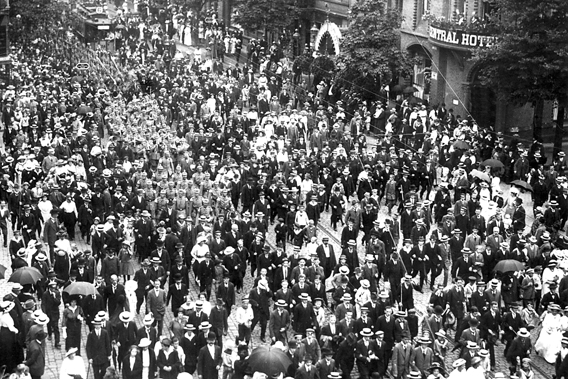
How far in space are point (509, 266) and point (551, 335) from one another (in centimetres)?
216

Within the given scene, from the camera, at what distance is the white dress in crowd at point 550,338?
20359 millimetres

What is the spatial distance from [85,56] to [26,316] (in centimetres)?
3578

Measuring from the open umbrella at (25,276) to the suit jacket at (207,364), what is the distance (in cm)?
423

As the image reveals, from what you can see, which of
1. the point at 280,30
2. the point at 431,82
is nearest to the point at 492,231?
the point at 431,82

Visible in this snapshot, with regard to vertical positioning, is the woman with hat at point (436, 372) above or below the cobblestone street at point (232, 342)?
above

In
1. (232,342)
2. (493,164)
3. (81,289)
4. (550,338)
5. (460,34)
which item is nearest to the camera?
(81,289)

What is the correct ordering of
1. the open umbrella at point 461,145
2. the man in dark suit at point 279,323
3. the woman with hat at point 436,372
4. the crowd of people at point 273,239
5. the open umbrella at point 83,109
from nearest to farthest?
the woman with hat at point 436,372, the crowd of people at point 273,239, the man in dark suit at point 279,323, the open umbrella at point 461,145, the open umbrella at point 83,109

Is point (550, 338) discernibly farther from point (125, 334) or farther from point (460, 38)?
point (460, 38)

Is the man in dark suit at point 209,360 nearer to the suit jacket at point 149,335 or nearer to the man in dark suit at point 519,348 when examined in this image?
the suit jacket at point 149,335

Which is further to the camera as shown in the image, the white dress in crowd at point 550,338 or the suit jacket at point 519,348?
the white dress in crowd at point 550,338

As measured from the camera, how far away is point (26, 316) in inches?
774

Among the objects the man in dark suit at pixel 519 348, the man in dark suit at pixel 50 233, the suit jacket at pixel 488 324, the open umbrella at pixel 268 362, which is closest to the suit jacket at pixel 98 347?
the open umbrella at pixel 268 362

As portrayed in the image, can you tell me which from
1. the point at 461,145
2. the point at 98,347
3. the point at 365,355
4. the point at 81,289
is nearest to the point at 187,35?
the point at 461,145

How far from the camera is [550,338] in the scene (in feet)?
67.3
